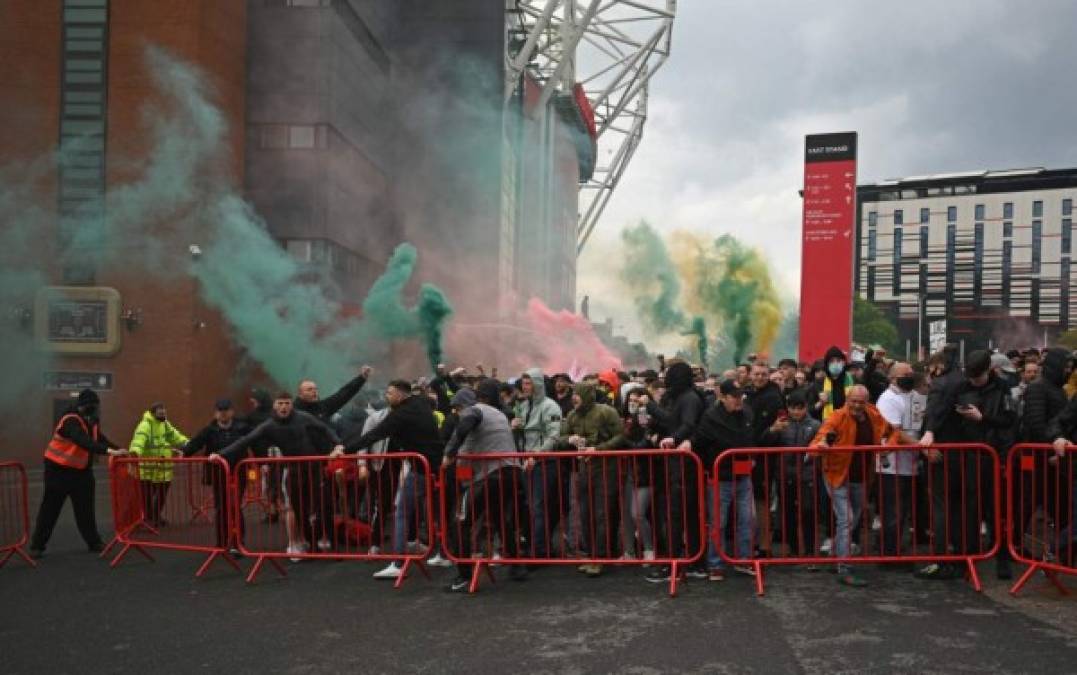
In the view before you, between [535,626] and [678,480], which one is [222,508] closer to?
[535,626]

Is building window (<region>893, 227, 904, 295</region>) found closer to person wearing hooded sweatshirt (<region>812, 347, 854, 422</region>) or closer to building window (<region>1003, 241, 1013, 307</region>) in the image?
building window (<region>1003, 241, 1013, 307</region>)

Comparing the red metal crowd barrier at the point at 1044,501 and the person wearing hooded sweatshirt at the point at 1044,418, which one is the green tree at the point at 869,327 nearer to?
the person wearing hooded sweatshirt at the point at 1044,418

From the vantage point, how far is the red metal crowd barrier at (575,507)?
6.62 m

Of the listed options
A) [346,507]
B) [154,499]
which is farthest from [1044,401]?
[154,499]

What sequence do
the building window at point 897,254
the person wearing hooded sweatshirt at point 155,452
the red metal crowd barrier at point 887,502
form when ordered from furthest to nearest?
the building window at point 897,254
the person wearing hooded sweatshirt at point 155,452
the red metal crowd barrier at point 887,502

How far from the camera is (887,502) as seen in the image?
695 cm

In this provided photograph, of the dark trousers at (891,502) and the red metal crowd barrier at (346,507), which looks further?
the red metal crowd barrier at (346,507)

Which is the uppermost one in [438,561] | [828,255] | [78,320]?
[828,255]

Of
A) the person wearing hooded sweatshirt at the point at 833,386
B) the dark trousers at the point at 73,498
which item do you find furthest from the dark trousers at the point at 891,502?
the dark trousers at the point at 73,498

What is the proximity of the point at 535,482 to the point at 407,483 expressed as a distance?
1.06 metres

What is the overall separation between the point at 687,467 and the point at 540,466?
3.97ft

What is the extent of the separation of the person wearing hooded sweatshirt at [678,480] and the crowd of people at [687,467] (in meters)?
0.02

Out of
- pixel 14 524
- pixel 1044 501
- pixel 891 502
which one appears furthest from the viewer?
pixel 14 524

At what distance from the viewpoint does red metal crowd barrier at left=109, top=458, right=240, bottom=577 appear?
305 inches
